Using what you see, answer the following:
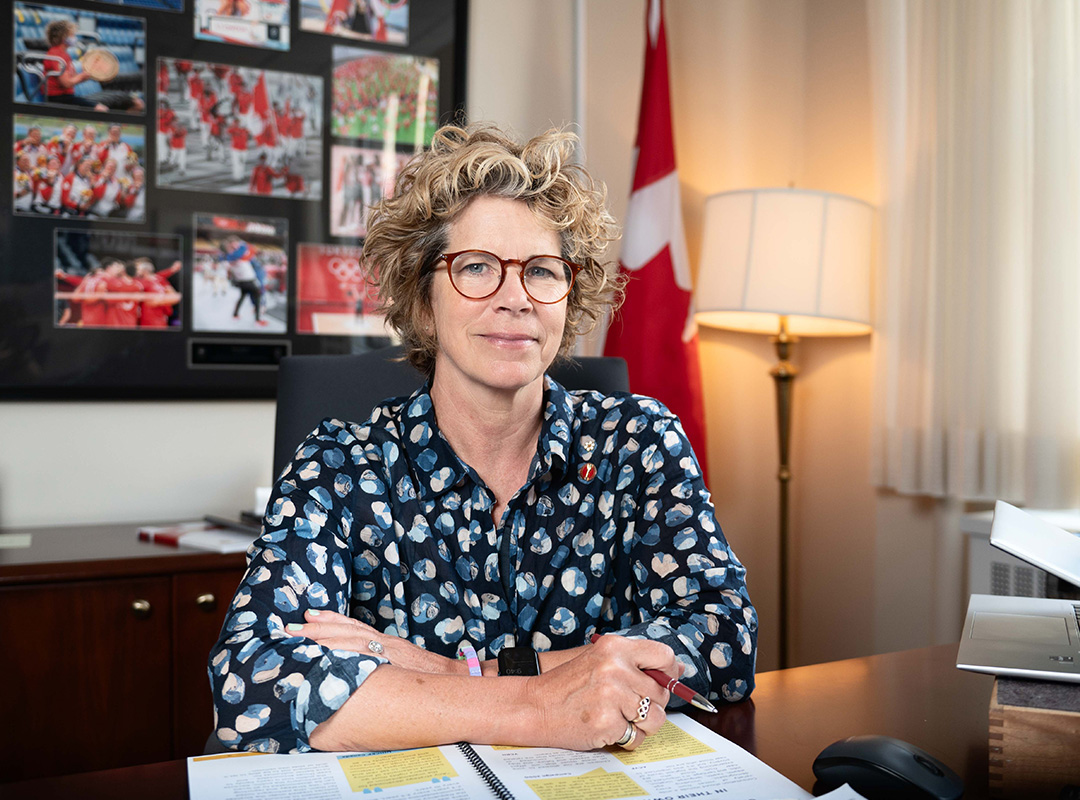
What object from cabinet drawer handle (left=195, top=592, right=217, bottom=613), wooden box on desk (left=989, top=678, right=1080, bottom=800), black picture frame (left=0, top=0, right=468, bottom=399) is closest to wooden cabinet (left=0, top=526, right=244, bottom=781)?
cabinet drawer handle (left=195, top=592, right=217, bottom=613)

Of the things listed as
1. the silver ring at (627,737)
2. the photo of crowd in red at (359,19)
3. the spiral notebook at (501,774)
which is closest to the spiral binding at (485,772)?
the spiral notebook at (501,774)

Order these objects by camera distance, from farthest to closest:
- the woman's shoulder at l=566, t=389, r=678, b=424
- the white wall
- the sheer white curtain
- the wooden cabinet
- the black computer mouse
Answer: the white wall → the sheer white curtain → the wooden cabinet → the woman's shoulder at l=566, t=389, r=678, b=424 → the black computer mouse

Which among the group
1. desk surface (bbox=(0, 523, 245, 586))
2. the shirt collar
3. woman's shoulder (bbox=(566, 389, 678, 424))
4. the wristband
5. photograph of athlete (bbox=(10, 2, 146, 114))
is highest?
photograph of athlete (bbox=(10, 2, 146, 114))

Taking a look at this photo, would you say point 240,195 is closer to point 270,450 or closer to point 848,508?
point 270,450

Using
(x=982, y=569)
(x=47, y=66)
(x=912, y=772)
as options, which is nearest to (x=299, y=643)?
(x=912, y=772)

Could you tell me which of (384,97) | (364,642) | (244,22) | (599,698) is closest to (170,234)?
(244,22)

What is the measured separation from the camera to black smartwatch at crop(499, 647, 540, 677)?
98cm

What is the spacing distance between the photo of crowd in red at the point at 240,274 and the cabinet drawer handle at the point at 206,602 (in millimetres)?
716

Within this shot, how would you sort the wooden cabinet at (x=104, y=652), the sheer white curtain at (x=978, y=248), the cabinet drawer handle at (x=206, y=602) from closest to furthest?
1. the wooden cabinet at (x=104, y=652)
2. the cabinet drawer handle at (x=206, y=602)
3. the sheer white curtain at (x=978, y=248)

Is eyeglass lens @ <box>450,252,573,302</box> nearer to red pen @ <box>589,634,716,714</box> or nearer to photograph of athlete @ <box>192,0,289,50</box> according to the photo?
red pen @ <box>589,634,716,714</box>

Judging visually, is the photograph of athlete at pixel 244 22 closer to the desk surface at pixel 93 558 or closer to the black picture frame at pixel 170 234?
the black picture frame at pixel 170 234

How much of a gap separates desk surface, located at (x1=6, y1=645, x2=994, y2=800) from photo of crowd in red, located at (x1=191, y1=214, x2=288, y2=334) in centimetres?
161

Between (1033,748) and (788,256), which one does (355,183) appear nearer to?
(788,256)

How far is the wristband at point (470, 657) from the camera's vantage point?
1006 millimetres
